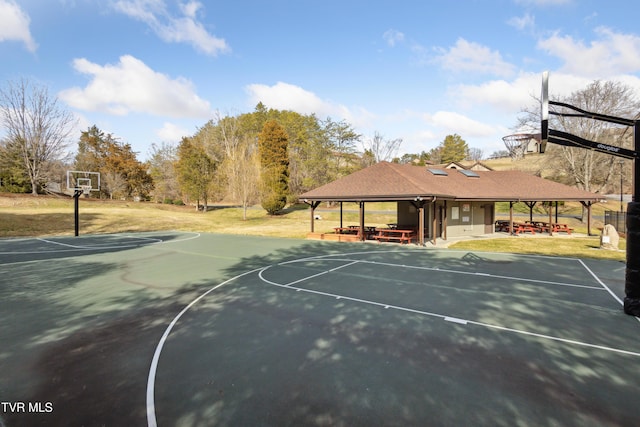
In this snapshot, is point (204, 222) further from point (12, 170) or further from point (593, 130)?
point (593, 130)

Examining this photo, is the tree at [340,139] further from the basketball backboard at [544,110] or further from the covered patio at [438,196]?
the basketball backboard at [544,110]

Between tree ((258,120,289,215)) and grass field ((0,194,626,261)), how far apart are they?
1913mm

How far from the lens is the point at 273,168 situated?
3794cm

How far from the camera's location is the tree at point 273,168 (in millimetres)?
37781

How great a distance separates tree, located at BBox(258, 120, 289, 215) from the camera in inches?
1487

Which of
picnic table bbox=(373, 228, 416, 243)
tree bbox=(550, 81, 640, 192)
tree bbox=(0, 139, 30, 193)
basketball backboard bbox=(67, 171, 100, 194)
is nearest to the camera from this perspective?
picnic table bbox=(373, 228, 416, 243)

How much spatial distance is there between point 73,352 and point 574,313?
1024cm

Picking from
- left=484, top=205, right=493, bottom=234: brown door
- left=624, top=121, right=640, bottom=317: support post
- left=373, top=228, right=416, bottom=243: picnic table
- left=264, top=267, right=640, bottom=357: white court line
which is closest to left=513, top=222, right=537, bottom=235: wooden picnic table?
left=484, top=205, right=493, bottom=234: brown door

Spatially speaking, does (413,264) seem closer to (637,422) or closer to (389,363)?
(389,363)

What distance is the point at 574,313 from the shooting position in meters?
7.21

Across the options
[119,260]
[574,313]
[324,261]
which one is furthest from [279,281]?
[119,260]

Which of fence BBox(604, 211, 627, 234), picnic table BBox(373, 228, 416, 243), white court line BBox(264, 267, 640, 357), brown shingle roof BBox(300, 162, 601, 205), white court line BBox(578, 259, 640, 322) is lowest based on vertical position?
white court line BBox(264, 267, 640, 357)

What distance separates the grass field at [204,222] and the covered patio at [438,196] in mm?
2643

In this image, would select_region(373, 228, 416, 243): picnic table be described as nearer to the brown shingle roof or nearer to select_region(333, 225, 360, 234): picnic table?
select_region(333, 225, 360, 234): picnic table
